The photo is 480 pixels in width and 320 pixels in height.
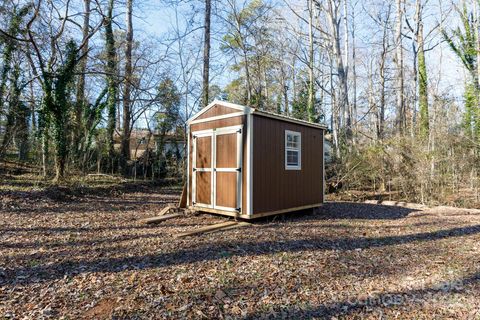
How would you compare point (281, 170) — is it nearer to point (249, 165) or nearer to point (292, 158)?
point (292, 158)

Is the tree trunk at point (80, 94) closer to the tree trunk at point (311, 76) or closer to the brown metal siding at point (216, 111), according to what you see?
the brown metal siding at point (216, 111)

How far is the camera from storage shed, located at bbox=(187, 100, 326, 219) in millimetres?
6211

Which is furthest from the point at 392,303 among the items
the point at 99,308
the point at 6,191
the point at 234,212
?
the point at 6,191

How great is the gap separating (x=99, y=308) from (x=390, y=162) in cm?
1006

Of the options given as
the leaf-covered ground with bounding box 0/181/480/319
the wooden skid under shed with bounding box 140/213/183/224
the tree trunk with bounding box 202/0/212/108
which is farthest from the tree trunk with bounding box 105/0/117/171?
the wooden skid under shed with bounding box 140/213/183/224

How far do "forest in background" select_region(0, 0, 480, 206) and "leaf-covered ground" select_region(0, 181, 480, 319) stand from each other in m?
4.31

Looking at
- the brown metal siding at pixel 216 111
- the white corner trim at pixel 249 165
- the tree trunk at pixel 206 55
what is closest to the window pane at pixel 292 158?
the white corner trim at pixel 249 165

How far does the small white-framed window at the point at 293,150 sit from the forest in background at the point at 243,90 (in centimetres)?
432

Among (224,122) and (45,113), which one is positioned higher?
(45,113)

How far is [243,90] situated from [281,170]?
14.8 meters

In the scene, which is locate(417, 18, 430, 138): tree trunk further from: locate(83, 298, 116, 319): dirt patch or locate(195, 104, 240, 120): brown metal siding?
locate(83, 298, 116, 319): dirt patch

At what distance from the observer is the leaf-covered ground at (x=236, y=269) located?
9.00ft

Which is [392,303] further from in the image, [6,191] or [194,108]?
[194,108]

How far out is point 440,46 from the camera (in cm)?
1488
